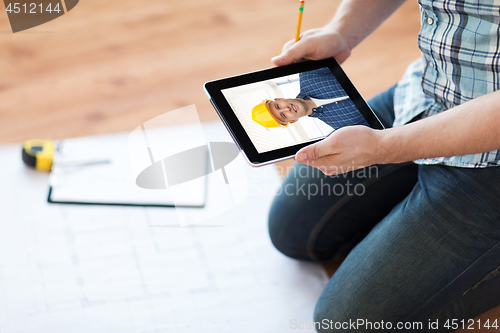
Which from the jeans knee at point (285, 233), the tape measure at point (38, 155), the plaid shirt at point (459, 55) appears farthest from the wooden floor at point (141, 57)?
the plaid shirt at point (459, 55)

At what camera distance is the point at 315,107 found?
761 millimetres

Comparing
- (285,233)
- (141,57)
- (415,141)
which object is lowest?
(285,233)

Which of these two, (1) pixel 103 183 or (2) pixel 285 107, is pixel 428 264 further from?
(1) pixel 103 183

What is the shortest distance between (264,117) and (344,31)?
28 cm

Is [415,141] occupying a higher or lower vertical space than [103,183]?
higher

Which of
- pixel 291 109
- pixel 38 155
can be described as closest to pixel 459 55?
pixel 291 109

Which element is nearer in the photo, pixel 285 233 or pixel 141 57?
pixel 285 233

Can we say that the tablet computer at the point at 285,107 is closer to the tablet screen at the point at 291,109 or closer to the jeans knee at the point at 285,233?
the tablet screen at the point at 291,109

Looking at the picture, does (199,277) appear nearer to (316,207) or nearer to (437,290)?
(316,207)

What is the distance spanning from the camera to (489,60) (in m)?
0.67

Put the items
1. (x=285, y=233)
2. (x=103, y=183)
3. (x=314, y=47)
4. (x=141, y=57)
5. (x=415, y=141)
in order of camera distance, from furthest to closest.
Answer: (x=141, y=57) < (x=103, y=183) < (x=285, y=233) < (x=314, y=47) < (x=415, y=141)

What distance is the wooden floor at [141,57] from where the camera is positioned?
1.27 meters

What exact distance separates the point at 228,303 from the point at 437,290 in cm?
39

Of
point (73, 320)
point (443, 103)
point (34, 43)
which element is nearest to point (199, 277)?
point (73, 320)
